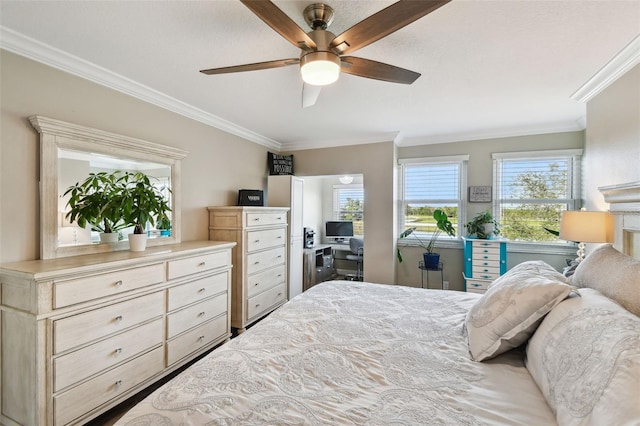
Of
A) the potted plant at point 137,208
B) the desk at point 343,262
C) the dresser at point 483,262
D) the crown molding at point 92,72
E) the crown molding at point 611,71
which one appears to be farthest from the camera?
the desk at point 343,262

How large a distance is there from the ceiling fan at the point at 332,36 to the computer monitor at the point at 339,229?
166 inches

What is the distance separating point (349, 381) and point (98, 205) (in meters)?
2.26

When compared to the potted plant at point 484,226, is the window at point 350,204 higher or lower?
higher

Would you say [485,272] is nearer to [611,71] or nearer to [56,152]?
[611,71]

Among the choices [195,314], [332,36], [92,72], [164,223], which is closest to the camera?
[332,36]

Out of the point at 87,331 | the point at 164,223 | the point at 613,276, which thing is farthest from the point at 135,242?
the point at 613,276

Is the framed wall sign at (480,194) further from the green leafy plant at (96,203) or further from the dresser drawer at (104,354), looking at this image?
the green leafy plant at (96,203)

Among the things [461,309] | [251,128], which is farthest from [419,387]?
[251,128]

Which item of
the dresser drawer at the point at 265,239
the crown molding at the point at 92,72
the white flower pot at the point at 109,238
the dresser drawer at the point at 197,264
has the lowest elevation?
the dresser drawer at the point at 197,264

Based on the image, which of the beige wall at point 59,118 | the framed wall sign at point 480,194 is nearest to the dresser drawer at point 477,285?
the framed wall sign at point 480,194

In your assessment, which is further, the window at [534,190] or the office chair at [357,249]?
the office chair at [357,249]

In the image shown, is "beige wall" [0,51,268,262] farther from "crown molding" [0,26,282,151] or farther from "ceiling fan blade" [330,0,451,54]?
"ceiling fan blade" [330,0,451,54]

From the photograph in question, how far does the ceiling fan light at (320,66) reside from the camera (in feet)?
4.95

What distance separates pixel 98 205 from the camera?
2199mm
